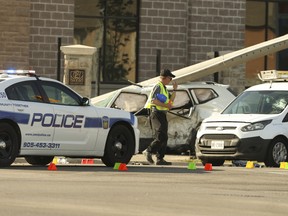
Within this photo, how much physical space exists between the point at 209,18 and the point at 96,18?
363cm

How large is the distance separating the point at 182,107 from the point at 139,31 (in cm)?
1104

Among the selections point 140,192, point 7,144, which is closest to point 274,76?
point 7,144

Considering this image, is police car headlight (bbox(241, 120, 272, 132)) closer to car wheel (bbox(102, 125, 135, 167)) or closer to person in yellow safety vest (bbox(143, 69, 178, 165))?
person in yellow safety vest (bbox(143, 69, 178, 165))

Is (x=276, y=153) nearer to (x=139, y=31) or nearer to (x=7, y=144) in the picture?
(x=7, y=144)

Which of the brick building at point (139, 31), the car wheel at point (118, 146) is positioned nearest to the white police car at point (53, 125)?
the car wheel at point (118, 146)

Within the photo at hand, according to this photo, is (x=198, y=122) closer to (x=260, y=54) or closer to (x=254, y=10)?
(x=260, y=54)

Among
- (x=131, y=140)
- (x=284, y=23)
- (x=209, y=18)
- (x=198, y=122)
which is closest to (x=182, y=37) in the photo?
(x=209, y=18)

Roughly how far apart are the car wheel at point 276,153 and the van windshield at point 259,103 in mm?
682

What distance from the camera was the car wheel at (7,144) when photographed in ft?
60.1

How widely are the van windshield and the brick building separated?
36.3 ft

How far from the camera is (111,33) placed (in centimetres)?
3569

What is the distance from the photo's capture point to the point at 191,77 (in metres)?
28.4

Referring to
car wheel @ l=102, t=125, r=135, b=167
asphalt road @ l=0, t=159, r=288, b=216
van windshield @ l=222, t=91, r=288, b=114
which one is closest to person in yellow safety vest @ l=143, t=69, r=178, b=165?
car wheel @ l=102, t=125, r=135, b=167

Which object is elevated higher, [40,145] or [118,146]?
[40,145]
